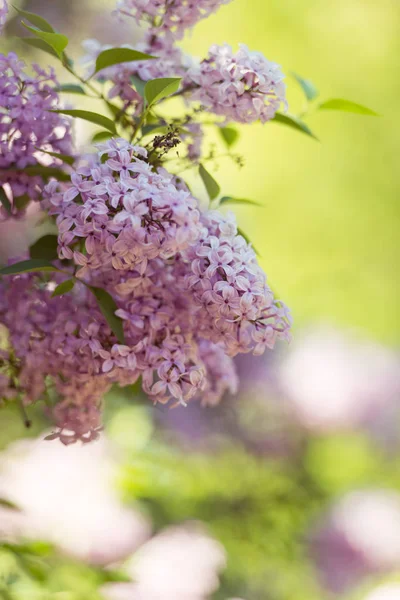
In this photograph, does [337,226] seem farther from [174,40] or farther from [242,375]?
[174,40]

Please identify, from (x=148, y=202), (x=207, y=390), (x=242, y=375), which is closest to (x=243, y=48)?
(x=148, y=202)

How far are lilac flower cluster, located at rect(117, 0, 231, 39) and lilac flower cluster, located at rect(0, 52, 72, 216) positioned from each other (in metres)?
0.08

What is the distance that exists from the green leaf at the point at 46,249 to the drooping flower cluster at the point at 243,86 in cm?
15

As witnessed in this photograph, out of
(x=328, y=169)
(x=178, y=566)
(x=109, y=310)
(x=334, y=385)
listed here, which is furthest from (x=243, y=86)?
(x=328, y=169)

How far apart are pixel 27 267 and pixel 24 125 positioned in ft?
0.37

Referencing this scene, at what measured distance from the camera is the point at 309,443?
164 cm

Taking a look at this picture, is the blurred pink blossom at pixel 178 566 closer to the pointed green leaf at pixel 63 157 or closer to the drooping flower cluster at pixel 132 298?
the drooping flower cluster at pixel 132 298

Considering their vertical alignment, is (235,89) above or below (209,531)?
above

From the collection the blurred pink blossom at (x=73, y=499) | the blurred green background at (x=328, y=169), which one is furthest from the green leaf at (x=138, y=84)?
the blurred green background at (x=328, y=169)

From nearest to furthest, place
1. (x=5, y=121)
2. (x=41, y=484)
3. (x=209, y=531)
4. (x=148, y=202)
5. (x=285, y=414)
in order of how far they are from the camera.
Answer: (x=148, y=202), (x=5, y=121), (x=41, y=484), (x=209, y=531), (x=285, y=414)

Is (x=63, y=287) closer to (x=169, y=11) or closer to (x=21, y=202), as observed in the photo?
(x=21, y=202)

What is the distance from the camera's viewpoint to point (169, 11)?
0.54 metres

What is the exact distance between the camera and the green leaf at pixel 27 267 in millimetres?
454

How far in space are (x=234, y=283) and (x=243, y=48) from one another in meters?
0.18
